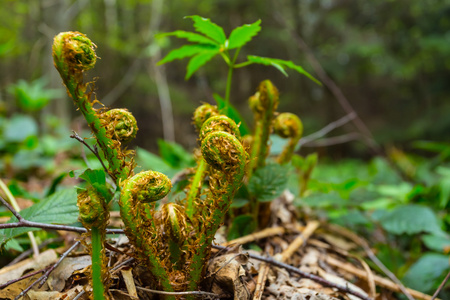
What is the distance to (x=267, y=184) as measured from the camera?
90cm

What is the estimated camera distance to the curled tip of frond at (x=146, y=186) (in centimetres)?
49

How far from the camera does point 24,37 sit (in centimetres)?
595

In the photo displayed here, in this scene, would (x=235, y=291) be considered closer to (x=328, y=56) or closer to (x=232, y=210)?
(x=232, y=210)

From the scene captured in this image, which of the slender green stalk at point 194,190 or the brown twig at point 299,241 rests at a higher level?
the slender green stalk at point 194,190

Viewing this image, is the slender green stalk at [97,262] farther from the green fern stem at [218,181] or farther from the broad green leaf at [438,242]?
the broad green leaf at [438,242]

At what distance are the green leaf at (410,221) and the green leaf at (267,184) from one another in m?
0.62

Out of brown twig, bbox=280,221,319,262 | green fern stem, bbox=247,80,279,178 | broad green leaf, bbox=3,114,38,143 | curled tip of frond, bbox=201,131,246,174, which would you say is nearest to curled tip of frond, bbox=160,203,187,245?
curled tip of frond, bbox=201,131,246,174

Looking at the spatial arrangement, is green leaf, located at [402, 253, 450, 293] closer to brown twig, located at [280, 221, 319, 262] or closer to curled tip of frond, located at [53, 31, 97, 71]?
brown twig, located at [280, 221, 319, 262]

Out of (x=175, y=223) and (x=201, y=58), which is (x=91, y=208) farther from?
(x=201, y=58)

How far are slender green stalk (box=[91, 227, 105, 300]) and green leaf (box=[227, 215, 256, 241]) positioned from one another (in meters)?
0.41

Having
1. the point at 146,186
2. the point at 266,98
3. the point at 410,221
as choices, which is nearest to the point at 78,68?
the point at 146,186

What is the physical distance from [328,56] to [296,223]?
29.9 ft

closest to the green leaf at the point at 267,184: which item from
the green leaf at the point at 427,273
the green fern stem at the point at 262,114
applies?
the green fern stem at the point at 262,114

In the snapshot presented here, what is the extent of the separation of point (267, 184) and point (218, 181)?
382mm
